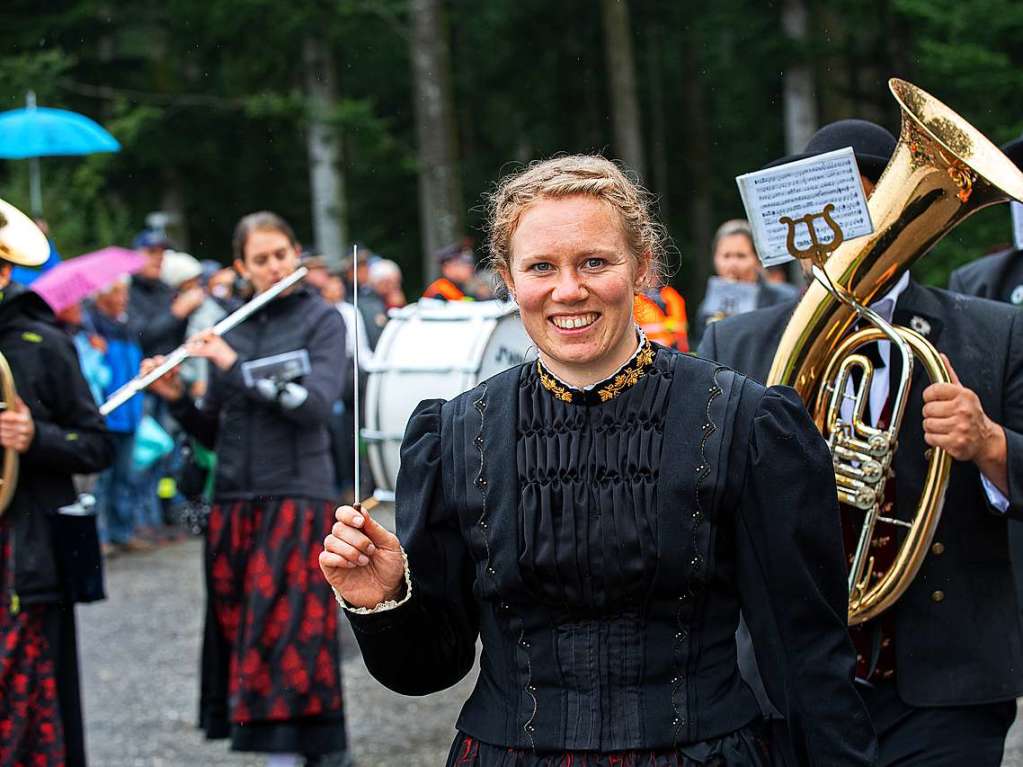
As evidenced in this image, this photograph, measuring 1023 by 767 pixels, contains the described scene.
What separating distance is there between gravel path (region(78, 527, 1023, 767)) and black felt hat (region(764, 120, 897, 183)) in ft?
10.2

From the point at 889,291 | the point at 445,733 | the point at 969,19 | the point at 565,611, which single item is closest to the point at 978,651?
the point at 889,291

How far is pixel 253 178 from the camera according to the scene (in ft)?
89.1

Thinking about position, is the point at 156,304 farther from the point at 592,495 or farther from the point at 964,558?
the point at 592,495

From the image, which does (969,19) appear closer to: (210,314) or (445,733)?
(210,314)

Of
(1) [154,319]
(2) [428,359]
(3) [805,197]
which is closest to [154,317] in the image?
(1) [154,319]

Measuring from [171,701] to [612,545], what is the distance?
527 centimetres

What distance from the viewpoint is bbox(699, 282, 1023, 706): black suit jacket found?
11.0ft

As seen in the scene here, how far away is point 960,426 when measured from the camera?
317 cm

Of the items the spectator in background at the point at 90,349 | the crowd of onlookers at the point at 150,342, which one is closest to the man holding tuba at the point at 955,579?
the crowd of onlookers at the point at 150,342

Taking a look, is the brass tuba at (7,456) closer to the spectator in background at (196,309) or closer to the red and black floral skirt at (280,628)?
the red and black floral skirt at (280,628)

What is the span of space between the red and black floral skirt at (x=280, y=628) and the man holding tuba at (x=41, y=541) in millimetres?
804

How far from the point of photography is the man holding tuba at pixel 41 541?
4957 millimetres

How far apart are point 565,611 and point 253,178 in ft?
83.2

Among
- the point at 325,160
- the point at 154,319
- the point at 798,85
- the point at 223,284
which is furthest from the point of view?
the point at 325,160
